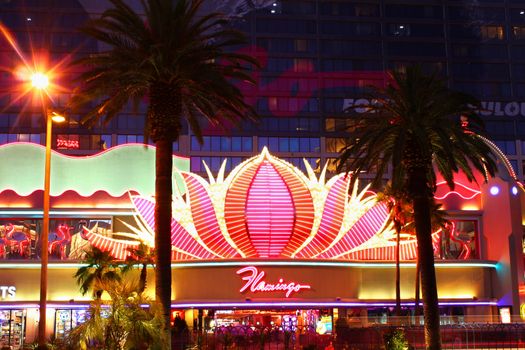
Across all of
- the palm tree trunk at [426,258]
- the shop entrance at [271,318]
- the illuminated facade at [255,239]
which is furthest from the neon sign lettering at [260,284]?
the palm tree trunk at [426,258]

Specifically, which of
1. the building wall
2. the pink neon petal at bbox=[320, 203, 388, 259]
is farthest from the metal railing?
the building wall

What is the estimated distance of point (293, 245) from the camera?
148 feet

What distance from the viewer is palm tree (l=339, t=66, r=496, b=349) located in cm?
2644

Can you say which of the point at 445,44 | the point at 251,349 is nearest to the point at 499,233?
the point at 251,349

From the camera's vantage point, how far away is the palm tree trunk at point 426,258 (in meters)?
26.2

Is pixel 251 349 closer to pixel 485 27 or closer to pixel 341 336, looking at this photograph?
pixel 341 336

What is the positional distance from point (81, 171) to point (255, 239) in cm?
1329

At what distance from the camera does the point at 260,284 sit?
1761 inches

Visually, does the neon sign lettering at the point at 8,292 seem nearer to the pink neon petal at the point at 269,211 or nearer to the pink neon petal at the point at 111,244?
the pink neon petal at the point at 111,244

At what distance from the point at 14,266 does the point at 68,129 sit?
181ft

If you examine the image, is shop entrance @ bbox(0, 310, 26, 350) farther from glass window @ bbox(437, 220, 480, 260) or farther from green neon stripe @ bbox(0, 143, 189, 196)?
glass window @ bbox(437, 220, 480, 260)

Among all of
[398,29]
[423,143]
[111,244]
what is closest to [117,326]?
[423,143]

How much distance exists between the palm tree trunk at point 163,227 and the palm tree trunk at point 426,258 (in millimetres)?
9466

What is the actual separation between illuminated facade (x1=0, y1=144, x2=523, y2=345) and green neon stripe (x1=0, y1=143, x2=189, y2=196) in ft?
0.22
